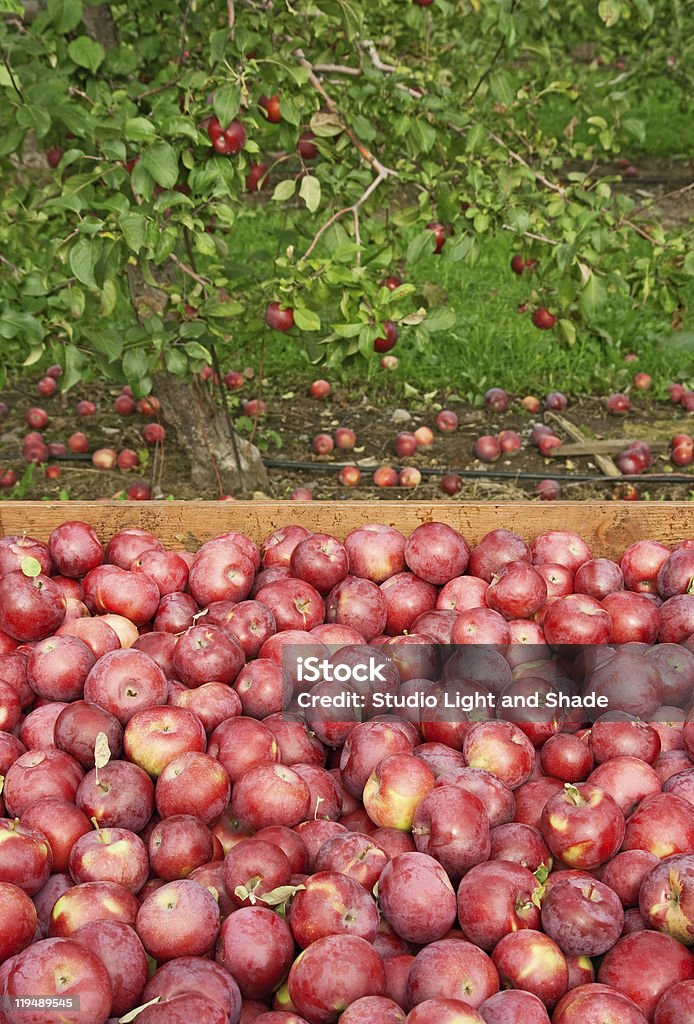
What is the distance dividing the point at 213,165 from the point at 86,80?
0.74m

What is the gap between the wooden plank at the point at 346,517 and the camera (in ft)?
7.45

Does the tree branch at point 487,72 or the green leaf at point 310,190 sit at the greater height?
the tree branch at point 487,72

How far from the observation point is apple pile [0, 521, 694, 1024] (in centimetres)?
126

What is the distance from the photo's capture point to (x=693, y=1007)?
3.89 ft

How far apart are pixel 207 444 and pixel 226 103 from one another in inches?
64.3

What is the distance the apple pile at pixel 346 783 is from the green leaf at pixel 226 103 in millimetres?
1209

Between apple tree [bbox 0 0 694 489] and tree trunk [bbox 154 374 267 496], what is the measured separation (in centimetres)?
46

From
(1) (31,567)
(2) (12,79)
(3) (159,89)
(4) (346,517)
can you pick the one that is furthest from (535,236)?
(1) (31,567)

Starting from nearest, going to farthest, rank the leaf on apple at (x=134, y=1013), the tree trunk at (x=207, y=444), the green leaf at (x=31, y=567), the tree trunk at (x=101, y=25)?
the leaf on apple at (x=134, y=1013) < the green leaf at (x=31, y=567) < the tree trunk at (x=101, y=25) < the tree trunk at (x=207, y=444)

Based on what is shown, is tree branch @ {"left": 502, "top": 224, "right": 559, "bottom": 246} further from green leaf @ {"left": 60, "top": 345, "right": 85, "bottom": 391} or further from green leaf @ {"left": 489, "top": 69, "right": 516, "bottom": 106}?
green leaf @ {"left": 60, "top": 345, "right": 85, "bottom": 391}

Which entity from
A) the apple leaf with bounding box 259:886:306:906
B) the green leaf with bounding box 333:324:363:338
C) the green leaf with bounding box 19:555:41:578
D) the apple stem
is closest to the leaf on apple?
the apple leaf with bounding box 259:886:306:906

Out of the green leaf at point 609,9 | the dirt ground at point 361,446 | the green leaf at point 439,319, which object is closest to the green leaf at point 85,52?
the green leaf at point 439,319

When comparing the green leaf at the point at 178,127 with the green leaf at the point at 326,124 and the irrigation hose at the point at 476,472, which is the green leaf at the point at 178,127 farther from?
the irrigation hose at the point at 476,472

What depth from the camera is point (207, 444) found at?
4.06 meters
